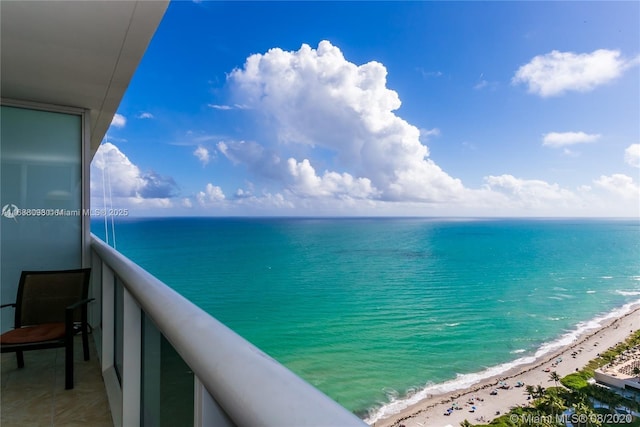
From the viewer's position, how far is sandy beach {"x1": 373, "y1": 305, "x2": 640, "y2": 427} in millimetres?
16844

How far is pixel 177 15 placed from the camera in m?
49.6

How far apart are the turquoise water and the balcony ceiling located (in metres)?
16.5

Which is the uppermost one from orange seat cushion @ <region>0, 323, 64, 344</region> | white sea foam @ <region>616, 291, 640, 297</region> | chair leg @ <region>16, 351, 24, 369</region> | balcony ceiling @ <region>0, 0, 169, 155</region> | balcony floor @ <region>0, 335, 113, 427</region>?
balcony ceiling @ <region>0, 0, 169, 155</region>

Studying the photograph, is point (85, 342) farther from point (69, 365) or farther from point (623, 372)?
point (623, 372)

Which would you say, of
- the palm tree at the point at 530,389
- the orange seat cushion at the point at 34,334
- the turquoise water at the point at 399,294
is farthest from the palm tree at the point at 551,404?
the orange seat cushion at the point at 34,334

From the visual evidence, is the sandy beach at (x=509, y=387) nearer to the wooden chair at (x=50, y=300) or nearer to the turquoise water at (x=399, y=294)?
the turquoise water at (x=399, y=294)

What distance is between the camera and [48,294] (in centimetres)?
277

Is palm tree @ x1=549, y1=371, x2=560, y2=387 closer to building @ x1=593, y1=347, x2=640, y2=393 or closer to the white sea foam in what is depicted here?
building @ x1=593, y1=347, x2=640, y2=393

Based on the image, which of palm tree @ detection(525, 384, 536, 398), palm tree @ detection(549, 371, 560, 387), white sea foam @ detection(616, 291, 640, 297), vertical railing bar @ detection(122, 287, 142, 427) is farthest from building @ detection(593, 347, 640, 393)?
white sea foam @ detection(616, 291, 640, 297)

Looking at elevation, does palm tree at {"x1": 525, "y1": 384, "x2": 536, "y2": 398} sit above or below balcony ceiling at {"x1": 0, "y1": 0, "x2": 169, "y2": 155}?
below

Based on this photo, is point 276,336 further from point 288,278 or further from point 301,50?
point 301,50

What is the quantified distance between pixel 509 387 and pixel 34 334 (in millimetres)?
22145

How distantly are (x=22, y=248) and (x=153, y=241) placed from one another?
58.2 metres

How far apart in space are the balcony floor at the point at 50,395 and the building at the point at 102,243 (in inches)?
4.1
